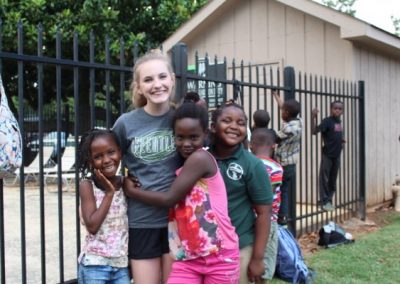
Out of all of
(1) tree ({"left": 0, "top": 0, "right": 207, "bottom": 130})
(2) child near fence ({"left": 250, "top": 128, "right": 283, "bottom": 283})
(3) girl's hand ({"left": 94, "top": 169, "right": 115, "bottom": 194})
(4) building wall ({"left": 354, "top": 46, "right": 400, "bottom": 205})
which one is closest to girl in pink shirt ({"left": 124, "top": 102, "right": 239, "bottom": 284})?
(3) girl's hand ({"left": 94, "top": 169, "right": 115, "bottom": 194})

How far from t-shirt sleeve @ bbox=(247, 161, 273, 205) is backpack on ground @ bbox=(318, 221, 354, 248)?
3.73 meters

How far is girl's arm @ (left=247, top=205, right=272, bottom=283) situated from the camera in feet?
8.66

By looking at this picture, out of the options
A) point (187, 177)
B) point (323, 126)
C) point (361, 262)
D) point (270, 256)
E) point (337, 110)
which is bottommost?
point (361, 262)

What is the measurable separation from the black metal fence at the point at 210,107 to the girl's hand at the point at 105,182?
0.94 meters

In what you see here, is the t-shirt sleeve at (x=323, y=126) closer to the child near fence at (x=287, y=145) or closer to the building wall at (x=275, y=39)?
the building wall at (x=275, y=39)

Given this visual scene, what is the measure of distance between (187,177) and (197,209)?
170mm

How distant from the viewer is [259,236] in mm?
2646

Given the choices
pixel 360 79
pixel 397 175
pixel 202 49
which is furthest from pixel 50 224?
pixel 397 175

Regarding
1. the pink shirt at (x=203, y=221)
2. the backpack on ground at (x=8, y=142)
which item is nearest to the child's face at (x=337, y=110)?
the pink shirt at (x=203, y=221)

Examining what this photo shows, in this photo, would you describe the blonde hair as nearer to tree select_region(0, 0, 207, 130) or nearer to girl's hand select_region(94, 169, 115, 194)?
girl's hand select_region(94, 169, 115, 194)

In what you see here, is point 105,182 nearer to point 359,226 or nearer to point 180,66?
point 180,66

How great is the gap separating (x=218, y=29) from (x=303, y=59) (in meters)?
1.92

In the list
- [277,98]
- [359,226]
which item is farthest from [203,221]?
[359,226]

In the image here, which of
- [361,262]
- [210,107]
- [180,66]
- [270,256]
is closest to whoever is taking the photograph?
[270,256]
